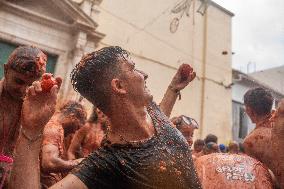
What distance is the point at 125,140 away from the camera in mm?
1852

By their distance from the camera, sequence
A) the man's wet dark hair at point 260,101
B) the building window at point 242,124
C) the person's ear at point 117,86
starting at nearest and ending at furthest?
the person's ear at point 117,86
the man's wet dark hair at point 260,101
the building window at point 242,124

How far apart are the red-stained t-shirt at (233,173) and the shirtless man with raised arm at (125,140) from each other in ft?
3.32

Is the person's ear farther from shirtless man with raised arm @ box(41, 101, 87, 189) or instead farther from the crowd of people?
shirtless man with raised arm @ box(41, 101, 87, 189)

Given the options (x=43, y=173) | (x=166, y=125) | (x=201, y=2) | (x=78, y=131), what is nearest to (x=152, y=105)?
(x=166, y=125)

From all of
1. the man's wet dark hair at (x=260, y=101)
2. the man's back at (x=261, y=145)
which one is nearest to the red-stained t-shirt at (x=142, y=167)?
the man's back at (x=261, y=145)

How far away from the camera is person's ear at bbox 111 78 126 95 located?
75.2 inches

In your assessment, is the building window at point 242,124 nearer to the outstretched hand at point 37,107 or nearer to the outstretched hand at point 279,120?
the outstretched hand at point 279,120

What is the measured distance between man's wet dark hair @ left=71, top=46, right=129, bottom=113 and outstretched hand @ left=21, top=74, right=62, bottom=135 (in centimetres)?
20

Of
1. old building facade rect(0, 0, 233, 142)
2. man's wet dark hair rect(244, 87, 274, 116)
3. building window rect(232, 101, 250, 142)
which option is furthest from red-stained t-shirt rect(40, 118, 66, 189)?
building window rect(232, 101, 250, 142)

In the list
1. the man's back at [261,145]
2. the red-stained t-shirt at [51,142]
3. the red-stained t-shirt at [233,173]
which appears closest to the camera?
the red-stained t-shirt at [233,173]

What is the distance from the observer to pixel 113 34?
12.3 m

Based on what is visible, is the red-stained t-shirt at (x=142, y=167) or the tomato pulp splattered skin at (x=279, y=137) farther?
the tomato pulp splattered skin at (x=279, y=137)

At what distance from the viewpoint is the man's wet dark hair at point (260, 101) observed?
358 cm

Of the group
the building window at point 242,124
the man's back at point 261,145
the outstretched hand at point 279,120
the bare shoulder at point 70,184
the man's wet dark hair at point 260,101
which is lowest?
the bare shoulder at point 70,184
